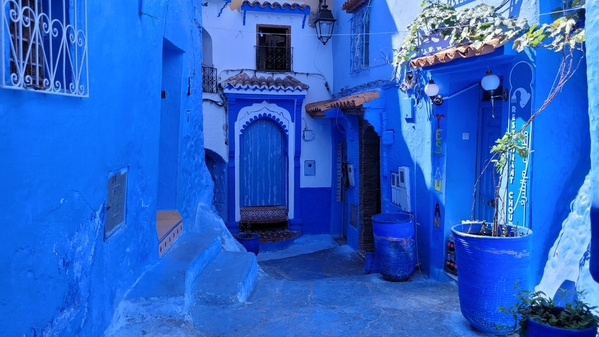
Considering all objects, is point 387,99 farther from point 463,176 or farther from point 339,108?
point 463,176

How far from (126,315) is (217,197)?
298 inches

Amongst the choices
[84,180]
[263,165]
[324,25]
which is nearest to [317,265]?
[263,165]

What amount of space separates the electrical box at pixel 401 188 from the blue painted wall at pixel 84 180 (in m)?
3.74

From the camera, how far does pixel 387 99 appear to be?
27.7 feet

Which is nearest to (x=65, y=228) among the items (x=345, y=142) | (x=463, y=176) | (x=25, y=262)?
(x=25, y=262)

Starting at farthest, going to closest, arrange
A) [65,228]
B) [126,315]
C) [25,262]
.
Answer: [126,315] → [65,228] → [25,262]

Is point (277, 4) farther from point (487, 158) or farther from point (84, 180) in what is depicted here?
point (84, 180)

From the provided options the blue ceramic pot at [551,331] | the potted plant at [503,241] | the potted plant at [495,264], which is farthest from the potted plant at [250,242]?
the blue ceramic pot at [551,331]

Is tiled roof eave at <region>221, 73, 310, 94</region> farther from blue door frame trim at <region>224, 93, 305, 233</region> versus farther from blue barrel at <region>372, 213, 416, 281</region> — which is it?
blue barrel at <region>372, 213, 416, 281</region>

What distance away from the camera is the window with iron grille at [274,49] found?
11953 millimetres

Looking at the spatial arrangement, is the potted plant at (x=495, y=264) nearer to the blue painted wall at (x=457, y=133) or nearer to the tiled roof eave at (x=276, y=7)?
the blue painted wall at (x=457, y=133)

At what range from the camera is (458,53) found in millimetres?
5492

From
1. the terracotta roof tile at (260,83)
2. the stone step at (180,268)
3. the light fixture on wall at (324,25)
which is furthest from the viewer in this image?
the light fixture on wall at (324,25)

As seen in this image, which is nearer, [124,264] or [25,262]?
[25,262]
